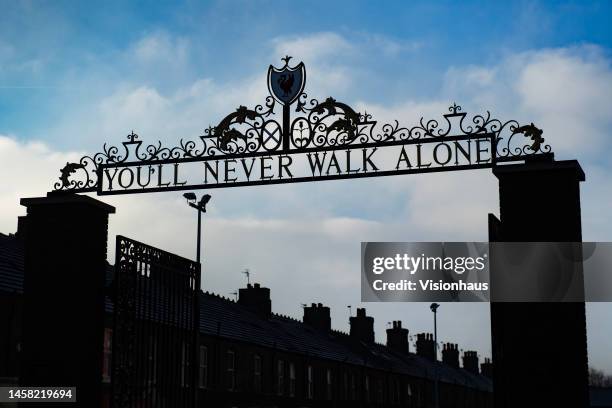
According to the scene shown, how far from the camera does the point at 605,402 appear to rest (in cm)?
9694

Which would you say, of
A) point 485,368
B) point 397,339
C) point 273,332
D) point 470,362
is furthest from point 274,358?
point 485,368

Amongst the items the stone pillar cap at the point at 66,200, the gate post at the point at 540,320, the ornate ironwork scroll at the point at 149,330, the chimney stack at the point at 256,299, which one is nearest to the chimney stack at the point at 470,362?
the chimney stack at the point at 256,299

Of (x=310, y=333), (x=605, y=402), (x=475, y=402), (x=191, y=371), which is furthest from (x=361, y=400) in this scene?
(x=605, y=402)

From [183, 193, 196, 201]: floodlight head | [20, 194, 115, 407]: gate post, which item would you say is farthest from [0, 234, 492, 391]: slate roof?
[20, 194, 115, 407]: gate post

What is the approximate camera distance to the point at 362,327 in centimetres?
6788

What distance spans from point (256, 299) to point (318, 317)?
35.9 ft

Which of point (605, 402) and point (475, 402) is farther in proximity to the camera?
point (605, 402)

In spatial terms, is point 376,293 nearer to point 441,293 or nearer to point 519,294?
point 441,293

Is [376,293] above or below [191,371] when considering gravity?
above

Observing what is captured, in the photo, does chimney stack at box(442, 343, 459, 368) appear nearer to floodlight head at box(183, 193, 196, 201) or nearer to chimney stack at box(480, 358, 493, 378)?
chimney stack at box(480, 358, 493, 378)

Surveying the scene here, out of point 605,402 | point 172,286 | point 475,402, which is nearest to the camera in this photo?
point 172,286

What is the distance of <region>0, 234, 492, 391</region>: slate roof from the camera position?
3195cm

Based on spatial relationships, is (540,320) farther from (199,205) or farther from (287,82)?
(199,205)

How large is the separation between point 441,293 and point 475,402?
7656 centimetres
